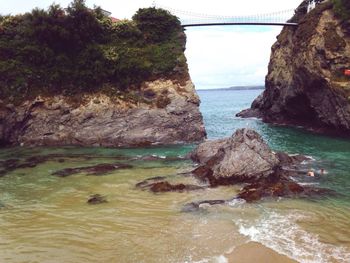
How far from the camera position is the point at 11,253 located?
16047mm

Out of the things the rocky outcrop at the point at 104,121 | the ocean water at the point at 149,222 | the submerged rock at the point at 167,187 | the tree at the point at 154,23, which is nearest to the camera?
the ocean water at the point at 149,222

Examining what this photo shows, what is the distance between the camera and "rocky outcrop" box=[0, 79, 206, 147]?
46.6 meters

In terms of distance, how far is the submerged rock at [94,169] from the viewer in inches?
1224

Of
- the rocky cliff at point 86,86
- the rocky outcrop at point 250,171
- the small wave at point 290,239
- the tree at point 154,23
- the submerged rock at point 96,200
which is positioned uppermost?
the tree at point 154,23

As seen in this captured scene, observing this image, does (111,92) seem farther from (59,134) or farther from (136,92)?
(59,134)

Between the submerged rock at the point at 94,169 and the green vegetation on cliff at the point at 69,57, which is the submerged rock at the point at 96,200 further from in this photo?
the green vegetation on cliff at the point at 69,57

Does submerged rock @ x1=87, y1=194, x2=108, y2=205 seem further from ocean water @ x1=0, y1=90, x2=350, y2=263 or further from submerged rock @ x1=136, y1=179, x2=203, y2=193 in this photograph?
submerged rock @ x1=136, y1=179, x2=203, y2=193

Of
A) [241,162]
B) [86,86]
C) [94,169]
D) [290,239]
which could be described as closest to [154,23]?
[86,86]

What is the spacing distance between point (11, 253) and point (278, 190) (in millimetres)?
15266

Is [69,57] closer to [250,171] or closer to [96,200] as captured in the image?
[96,200]

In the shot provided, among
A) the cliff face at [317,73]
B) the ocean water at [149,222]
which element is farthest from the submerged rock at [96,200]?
the cliff face at [317,73]

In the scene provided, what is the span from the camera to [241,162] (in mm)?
26953

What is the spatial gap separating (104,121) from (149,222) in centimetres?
2944

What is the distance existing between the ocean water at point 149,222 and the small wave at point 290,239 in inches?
1.6
